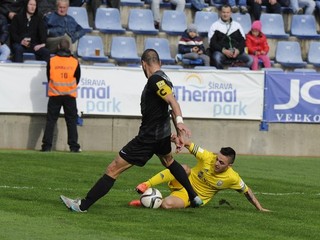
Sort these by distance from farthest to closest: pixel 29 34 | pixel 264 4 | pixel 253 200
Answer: pixel 264 4
pixel 29 34
pixel 253 200

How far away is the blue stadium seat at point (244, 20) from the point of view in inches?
1112

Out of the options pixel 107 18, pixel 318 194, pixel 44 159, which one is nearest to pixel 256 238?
pixel 318 194

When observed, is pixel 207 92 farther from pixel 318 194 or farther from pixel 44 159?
pixel 318 194

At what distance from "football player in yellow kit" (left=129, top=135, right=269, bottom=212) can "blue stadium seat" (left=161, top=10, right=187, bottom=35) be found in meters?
13.4

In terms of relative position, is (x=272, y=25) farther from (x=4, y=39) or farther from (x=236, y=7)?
(x=4, y=39)

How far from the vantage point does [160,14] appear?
92.0ft

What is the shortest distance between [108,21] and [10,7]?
2812 millimetres

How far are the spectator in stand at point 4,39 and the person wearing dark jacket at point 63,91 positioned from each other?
2.01 metres

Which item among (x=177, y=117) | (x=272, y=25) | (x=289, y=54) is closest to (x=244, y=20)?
(x=272, y=25)

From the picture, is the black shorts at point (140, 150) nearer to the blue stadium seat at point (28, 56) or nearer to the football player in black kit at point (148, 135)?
the football player in black kit at point (148, 135)

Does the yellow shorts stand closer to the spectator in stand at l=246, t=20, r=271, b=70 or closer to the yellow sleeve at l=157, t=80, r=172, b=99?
the yellow sleeve at l=157, t=80, r=172, b=99

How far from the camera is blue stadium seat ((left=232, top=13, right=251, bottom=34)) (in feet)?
92.6

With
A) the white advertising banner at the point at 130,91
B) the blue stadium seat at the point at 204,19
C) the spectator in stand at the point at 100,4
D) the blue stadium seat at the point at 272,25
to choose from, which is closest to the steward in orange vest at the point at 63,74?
the white advertising banner at the point at 130,91

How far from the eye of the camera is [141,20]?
2708cm
